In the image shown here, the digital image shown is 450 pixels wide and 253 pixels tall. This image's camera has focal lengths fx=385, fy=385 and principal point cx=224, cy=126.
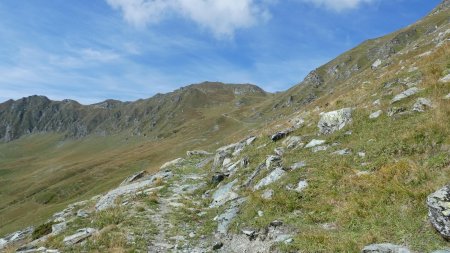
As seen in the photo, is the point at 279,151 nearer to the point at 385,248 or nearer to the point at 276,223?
the point at 276,223

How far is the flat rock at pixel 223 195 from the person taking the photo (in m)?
19.7

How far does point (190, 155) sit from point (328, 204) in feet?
107

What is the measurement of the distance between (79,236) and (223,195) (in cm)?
753

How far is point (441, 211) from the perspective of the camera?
990 centimetres

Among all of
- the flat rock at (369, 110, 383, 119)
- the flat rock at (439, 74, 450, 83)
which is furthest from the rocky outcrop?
the flat rock at (439, 74, 450, 83)

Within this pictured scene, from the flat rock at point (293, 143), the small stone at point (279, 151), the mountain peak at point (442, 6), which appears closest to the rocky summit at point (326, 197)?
the flat rock at point (293, 143)

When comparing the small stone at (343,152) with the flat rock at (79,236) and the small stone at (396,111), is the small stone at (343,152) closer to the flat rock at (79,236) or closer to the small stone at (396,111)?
the small stone at (396,111)

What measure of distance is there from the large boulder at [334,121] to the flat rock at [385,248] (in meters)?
13.5

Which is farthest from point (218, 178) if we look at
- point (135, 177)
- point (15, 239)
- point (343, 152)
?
point (135, 177)

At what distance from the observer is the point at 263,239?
1330 centimetres

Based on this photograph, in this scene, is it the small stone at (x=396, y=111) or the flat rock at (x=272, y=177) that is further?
the small stone at (x=396, y=111)

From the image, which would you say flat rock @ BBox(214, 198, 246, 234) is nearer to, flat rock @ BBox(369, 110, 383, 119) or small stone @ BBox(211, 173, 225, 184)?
small stone @ BBox(211, 173, 225, 184)

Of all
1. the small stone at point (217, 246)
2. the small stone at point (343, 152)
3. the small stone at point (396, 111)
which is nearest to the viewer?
the small stone at point (217, 246)

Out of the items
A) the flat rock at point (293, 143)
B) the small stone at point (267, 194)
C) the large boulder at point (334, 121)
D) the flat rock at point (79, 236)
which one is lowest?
the flat rock at point (79, 236)
